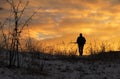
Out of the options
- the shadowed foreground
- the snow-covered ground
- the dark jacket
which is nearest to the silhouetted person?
the dark jacket

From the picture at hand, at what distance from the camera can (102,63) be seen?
21.9m

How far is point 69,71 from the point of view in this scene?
19000 millimetres

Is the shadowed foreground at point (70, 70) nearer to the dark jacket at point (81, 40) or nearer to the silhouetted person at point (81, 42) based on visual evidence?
the silhouetted person at point (81, 42)

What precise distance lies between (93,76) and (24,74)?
3175mm

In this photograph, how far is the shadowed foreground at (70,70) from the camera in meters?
16.6

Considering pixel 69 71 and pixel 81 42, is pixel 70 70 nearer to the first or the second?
pixel 69 71

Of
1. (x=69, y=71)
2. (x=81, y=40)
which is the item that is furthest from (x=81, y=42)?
(x=69, y=71)

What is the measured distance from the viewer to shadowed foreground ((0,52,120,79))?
16.6m

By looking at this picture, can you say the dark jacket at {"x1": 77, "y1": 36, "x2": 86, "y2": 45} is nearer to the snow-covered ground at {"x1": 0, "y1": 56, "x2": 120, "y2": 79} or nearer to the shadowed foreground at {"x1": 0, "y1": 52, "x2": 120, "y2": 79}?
the shadowed foreground at {"x1": 0, "y1": 52, "x2": 120, "y2": 79}

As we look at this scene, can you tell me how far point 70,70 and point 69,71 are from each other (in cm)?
24

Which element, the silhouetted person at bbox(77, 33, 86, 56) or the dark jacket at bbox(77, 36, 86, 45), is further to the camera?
the dark jacket at bbox(77, 36, 86, 45)

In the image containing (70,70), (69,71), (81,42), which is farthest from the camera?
(81,42)

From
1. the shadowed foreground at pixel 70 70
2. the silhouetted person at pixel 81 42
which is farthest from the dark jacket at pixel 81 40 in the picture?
the shadowed foreground at pixel 70 70

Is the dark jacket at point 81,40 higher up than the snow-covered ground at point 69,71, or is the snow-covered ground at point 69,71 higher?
the dark jacket at point 81,40
